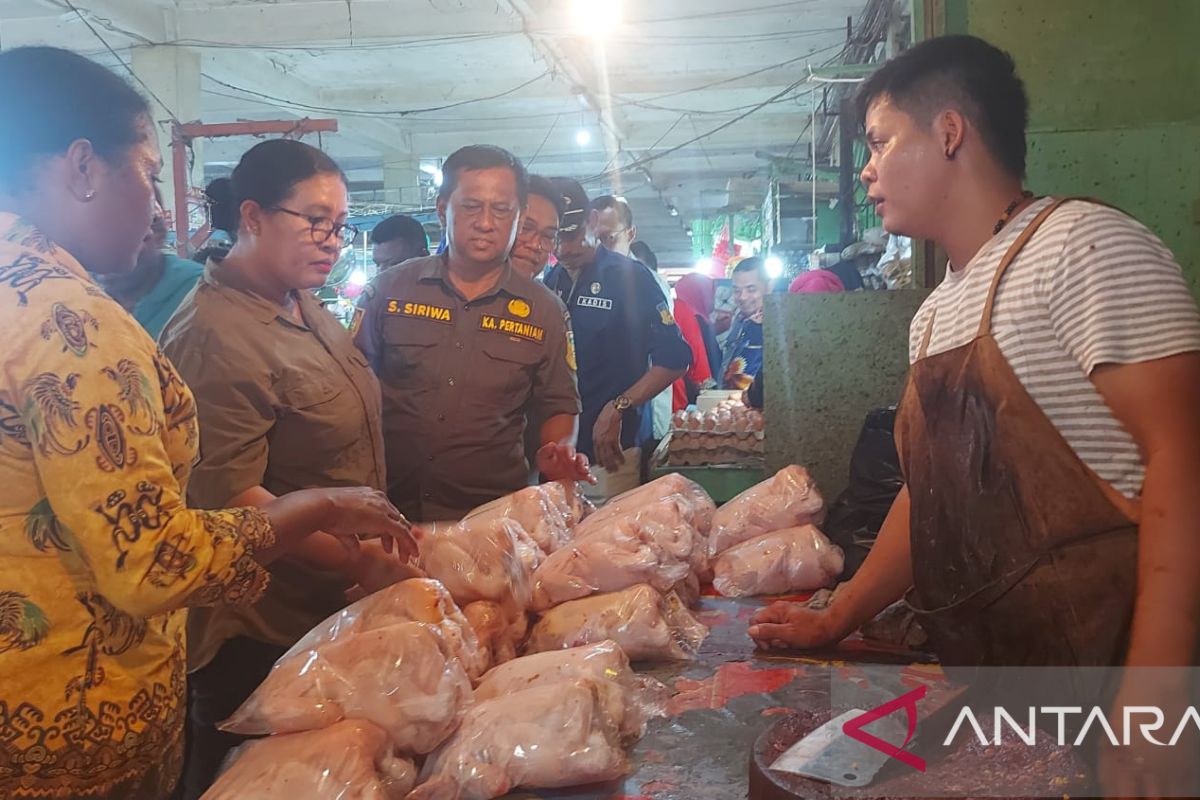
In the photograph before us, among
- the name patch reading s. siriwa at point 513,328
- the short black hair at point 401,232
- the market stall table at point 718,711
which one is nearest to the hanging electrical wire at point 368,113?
the short black hair at point 401,232

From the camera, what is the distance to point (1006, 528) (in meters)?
1.58

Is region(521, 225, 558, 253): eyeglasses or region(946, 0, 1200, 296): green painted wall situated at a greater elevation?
region(946, 0, 1200, 296): green painted wall

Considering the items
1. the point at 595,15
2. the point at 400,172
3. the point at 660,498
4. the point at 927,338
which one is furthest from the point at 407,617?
the point at 400,172

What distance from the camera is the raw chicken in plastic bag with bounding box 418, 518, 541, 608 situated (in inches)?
79.2

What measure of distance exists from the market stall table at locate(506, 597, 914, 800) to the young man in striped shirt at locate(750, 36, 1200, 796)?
0.36 m

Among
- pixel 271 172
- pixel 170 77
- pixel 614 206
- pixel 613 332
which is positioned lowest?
pixel 613 332

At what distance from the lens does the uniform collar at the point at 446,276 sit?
304 cm

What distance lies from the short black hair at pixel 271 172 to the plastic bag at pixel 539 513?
1.01 m

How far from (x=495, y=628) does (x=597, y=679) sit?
0.45 meters

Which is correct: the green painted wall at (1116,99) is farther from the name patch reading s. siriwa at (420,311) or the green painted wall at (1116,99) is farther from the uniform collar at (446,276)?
the name patch reading s. siriwa at (420,311)

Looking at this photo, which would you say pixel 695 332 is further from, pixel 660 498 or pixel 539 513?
pixel 539 513

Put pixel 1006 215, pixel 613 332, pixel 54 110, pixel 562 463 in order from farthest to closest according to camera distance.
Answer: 1. pixel 613 332
2. pixel 562 463
3. pixel 1006 215
4. pixel 54 110

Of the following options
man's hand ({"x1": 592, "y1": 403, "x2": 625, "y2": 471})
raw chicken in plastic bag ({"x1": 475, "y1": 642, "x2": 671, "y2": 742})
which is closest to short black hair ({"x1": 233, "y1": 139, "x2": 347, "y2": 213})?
raw chicken in plastic bag ({"x1": 475, "y1": 642, "x2": 671, "y2": 742})

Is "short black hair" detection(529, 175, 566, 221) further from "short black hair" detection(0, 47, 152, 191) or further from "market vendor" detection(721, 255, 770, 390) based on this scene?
"market vendor" detection(721, 255, 770, 390)
